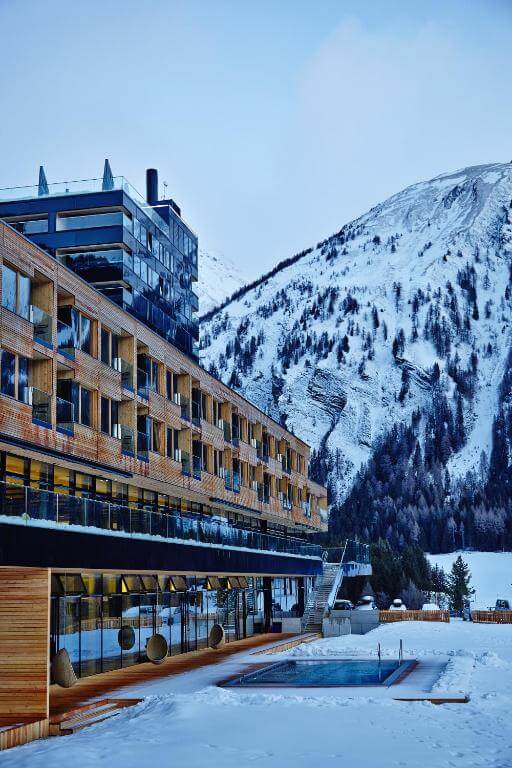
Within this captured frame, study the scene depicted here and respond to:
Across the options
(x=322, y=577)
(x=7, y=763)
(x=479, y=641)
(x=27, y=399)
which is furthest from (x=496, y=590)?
(x=7, y=763)

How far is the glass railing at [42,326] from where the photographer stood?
3170cm

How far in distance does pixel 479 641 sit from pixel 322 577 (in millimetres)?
14064

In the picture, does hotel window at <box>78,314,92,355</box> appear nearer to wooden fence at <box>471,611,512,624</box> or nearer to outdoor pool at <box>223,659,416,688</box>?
outdoor pool at <box>223,659,416,688</box>

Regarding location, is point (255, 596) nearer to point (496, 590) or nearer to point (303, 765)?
point (303, 765)

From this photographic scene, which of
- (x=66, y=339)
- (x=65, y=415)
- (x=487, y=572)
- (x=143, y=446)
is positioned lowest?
(x=487, y=572)

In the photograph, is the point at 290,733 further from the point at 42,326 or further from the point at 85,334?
the point at 85,334

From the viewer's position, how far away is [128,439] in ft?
126

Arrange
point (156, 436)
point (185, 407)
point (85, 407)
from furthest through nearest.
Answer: point (185, 407), point (156, 436), point (85, 407)

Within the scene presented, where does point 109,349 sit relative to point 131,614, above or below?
above

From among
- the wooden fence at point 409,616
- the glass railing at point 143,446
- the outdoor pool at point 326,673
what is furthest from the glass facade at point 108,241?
the wooden fence at point 409,616

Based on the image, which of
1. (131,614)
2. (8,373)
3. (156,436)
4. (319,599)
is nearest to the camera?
(8,373)

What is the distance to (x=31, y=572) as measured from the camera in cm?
2395

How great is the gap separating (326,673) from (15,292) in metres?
16.3

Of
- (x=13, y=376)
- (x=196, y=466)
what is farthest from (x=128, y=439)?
(x=13, y=376)
